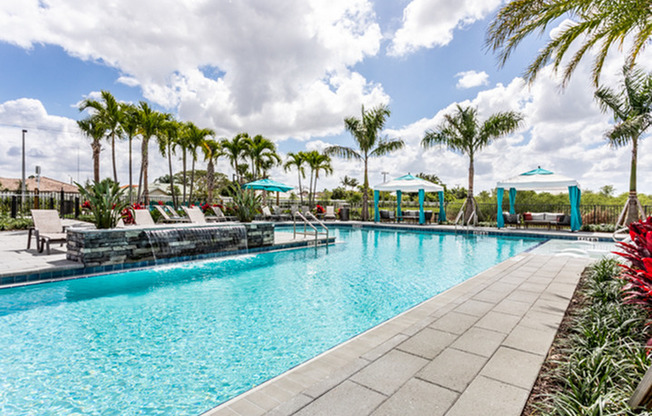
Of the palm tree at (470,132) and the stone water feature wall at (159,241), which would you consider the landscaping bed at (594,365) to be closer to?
the stone water feature wall at (159,241)

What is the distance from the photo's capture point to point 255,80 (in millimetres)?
14094

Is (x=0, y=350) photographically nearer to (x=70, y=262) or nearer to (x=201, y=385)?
(x=201, y=385)

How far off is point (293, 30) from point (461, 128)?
32.3 feet

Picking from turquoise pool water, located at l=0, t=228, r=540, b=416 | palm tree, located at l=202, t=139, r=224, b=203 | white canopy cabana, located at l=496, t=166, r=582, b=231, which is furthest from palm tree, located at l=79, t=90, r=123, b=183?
white canopy cabana, located at l=496, t=166, r=582, b=231

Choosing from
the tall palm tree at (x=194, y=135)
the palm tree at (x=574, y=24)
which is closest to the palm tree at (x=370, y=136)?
the tall palm tree at (x=194, y=135)

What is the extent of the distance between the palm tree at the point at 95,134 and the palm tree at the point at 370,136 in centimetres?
1441

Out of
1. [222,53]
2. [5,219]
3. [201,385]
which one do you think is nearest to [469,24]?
[222,53]

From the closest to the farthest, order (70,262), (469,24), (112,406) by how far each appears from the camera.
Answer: (112,406) < (70,262) < (469,24)

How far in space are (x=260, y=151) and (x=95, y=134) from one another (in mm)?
9938

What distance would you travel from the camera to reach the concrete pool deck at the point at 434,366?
188 cm

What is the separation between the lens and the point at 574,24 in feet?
20.8

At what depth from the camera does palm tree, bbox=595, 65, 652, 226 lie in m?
11.1

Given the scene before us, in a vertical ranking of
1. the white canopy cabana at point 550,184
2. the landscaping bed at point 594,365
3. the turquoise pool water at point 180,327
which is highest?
the white canopy cabana at point 550,184

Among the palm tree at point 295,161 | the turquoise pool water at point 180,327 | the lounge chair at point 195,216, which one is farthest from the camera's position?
the palm tree at point 295,161
